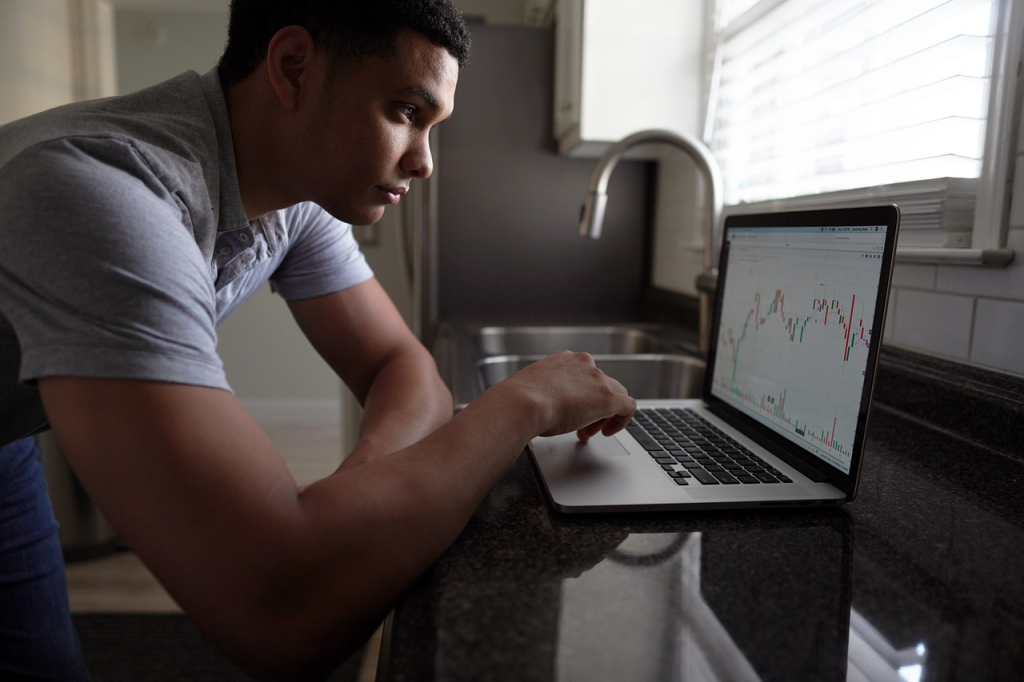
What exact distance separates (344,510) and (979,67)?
3.23ft

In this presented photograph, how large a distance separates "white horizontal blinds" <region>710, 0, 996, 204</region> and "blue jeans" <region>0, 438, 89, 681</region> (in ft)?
4.62

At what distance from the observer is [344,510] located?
522 mm

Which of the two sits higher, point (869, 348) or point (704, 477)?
point (869, 348)

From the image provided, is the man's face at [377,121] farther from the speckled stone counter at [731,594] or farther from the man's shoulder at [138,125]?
the speckled stone counter at [731,594]

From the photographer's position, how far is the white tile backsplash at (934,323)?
934mm

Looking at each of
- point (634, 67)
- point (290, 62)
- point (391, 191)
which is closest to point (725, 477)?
point (391, 191)

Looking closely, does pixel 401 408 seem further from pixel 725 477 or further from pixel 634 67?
pixel 634 67

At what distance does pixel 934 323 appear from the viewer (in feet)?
3.26

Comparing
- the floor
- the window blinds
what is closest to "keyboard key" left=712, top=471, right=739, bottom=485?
the window blinds

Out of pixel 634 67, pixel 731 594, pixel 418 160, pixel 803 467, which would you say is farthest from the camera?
pixel 634 67

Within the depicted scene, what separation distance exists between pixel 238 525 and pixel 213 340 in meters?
0.18

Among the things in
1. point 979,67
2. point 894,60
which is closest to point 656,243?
point 894,60

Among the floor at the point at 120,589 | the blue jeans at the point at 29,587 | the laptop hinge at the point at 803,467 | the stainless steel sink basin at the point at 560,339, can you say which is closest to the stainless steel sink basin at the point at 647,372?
the stainless steel sink basin at the point at 560,339

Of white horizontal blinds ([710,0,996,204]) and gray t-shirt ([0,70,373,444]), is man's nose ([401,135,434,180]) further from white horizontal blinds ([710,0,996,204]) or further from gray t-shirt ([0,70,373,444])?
white horizontal blinds ([710,0,996,204])
